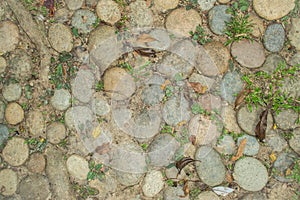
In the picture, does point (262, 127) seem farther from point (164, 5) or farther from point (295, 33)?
point (164, 5)

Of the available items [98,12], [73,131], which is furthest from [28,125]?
[98,12]

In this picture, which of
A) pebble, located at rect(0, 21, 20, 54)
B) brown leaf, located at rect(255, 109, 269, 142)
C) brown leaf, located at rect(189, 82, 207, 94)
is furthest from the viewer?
pebble, located at rect(0, 21, 20, 54)

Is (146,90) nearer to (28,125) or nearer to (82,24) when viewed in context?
(82,24)

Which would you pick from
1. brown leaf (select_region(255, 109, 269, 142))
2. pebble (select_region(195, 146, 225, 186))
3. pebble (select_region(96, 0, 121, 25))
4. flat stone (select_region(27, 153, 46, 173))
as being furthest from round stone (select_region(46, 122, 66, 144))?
brown leaf (select_region(255, 109, 269, 142))

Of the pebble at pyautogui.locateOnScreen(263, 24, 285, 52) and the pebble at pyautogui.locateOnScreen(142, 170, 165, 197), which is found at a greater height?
the pebble at pyautogui.locateOnScreen(263, 24, 285, 52)

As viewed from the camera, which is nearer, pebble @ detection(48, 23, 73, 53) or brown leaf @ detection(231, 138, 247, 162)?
brown leaf @ detection(231, 138, 247, 162)

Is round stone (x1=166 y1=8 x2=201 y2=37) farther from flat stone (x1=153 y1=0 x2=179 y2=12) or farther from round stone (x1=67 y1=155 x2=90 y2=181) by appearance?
round stone (x1=67 y1=155 x2=90 y2=181)

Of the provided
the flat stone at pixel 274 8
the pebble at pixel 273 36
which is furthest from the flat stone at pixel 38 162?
the flat stone at pixel 274 8
